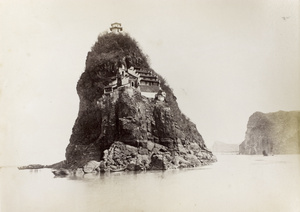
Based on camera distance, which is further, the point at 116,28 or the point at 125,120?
the point at 125,120

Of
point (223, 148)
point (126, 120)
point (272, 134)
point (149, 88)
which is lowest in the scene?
point (223, 148)

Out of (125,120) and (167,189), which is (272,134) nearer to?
(167,189)

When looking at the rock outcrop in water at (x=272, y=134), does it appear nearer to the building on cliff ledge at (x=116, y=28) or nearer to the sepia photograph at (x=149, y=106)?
the sepia photograph at (x=149, y=106)

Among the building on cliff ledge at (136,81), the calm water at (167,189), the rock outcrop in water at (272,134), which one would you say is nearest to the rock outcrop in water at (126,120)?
the building on cliff ledge at (136,81)

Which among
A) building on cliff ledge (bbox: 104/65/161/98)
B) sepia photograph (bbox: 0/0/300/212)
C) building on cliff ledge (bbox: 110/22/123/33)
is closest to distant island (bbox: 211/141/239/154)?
sepia photograph (bbox: 0/0/300/212)

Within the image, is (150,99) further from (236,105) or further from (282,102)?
(282,102)

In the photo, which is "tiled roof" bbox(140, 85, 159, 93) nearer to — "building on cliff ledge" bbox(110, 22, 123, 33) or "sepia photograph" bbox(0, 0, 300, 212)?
"sepia photograph" bbox(0, 0, 300, 212)

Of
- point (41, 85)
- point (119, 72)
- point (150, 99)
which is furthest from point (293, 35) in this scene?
point (41, 85)

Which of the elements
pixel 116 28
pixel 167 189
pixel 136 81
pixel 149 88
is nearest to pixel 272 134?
pixel 167 189
